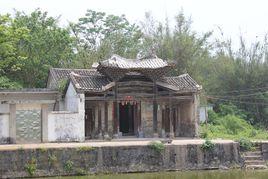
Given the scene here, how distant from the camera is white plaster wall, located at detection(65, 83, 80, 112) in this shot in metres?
29.6

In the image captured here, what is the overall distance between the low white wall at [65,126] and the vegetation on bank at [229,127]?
767cm

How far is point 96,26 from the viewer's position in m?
51.0

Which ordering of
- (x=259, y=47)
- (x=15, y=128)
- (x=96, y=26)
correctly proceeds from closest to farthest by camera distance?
(x=15, y=128) < (x=259, y=47) < (x=96, y=26)

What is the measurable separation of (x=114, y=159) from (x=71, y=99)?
7.99m

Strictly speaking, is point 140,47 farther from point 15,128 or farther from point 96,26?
point 15,128

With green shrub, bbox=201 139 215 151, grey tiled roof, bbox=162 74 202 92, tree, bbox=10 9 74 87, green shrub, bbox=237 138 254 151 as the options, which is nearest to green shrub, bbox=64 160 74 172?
green shrub, bbox=201 139 215 151

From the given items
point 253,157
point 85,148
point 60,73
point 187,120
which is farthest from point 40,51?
point 253,157

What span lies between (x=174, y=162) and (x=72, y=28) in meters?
26.8

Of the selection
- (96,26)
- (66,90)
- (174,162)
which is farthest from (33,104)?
(96,26)

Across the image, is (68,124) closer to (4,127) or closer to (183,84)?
(4,127)

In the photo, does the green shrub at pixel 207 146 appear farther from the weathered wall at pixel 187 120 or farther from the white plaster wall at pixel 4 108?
the white plaster wall at pixel 4 108

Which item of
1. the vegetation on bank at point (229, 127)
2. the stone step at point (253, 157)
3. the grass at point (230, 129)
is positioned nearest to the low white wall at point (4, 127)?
the vegetation on bank at point (229, 127)

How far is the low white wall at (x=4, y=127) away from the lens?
91.3 ft

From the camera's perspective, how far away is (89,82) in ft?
98.7
